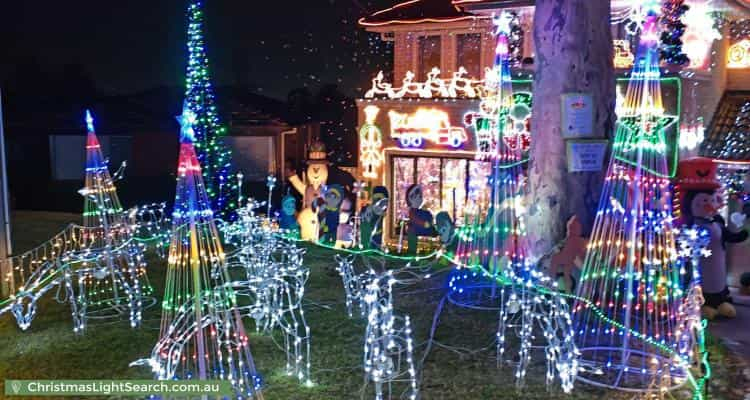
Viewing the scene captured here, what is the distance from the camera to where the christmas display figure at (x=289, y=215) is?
13.2m

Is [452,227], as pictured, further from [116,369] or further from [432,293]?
[116,369]

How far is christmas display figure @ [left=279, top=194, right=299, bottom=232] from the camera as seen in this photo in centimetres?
1320

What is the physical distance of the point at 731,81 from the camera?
562 inches

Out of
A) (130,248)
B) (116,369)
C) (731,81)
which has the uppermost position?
(731,81)

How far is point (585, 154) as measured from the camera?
8.74 m

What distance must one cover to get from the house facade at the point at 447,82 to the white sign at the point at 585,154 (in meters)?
4.03

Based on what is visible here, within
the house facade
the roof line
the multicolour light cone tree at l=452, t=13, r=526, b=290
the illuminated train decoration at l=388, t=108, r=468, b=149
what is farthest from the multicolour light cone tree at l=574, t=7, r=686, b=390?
the roof line

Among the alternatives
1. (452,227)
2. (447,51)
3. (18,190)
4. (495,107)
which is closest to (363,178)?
(447,51)

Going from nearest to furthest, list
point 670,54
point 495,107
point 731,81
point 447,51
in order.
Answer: point 495,107, point 670,54, point 731,81, point 447,51

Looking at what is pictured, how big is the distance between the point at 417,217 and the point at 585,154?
3.76 meters

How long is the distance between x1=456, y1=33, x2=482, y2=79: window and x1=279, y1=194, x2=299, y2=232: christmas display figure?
5391 millimetres

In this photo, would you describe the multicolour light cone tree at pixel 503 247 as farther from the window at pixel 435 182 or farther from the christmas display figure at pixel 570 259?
the window at pixel 435 182

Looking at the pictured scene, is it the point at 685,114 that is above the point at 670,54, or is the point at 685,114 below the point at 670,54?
below

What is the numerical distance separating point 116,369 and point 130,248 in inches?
167
